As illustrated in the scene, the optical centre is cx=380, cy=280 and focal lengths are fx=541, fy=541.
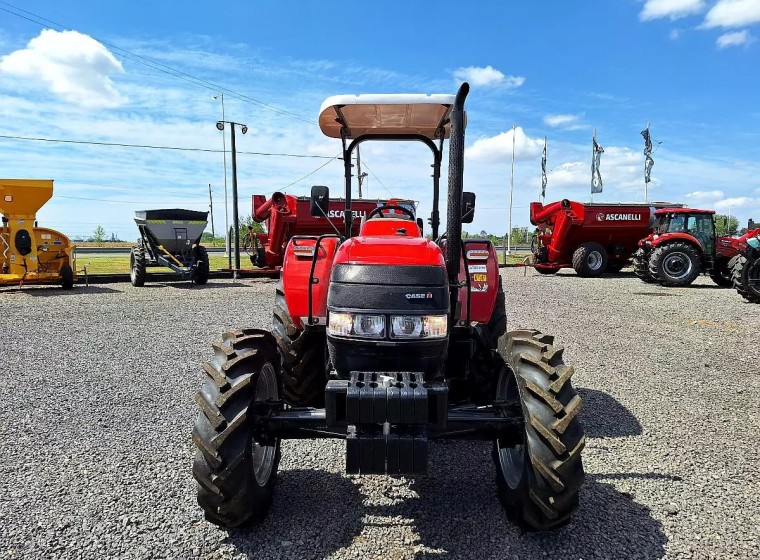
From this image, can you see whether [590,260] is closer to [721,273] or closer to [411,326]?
[721,273]

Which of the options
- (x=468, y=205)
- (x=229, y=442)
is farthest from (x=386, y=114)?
(x=229, y=442)

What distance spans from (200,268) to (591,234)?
41.2ft

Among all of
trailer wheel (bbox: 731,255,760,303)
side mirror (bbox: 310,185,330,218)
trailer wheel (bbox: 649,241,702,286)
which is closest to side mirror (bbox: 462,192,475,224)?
side mirror (bbox: 310,185,330,218)

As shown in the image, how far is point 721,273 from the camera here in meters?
15.3

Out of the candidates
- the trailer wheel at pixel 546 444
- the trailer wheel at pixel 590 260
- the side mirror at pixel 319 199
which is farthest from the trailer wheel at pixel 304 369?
the trailer wheel at pixel 590 260

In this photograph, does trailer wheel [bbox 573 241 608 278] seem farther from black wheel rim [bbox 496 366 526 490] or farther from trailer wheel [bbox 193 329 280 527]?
trailer wheel [bbox 193 329 280 527]

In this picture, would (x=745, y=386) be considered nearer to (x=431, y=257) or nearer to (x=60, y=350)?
(x=431, y=257)

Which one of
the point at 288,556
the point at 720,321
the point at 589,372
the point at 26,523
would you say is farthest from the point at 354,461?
the point at 720,321

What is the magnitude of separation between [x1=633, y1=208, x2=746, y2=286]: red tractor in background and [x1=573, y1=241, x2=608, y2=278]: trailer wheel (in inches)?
71.9

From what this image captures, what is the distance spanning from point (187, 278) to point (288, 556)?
13491 millimetres

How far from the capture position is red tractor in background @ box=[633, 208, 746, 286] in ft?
48.8

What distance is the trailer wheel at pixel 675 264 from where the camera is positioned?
14.8 metres

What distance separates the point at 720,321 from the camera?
9.16m

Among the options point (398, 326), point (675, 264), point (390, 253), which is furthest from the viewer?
point (675, 264)
